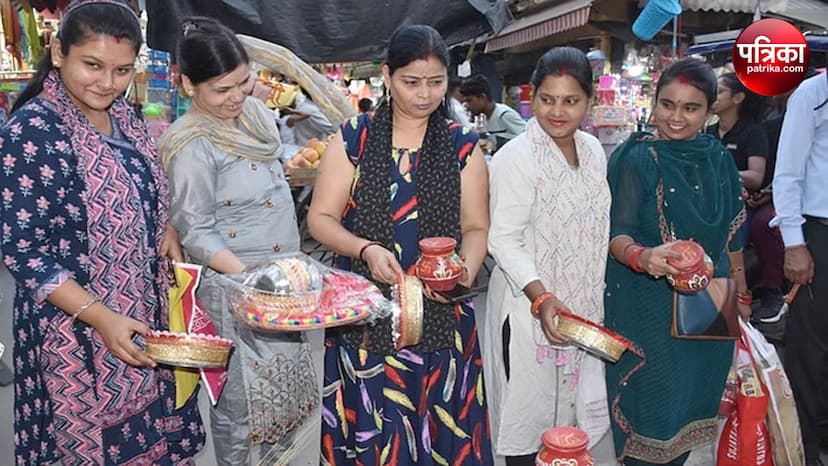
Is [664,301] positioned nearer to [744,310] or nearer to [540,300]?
[744,310]

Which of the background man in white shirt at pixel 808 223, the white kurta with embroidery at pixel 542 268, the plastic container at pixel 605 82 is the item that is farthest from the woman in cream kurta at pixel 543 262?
the plastic container at pixel 605 82

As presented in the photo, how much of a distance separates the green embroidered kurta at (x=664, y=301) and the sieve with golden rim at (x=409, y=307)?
0.80 m

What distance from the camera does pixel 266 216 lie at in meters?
2.10

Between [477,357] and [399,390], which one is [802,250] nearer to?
[477,357]

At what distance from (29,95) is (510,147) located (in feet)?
4.19

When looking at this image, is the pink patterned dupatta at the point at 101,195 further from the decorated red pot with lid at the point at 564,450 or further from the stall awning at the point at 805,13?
the stall awning at the point at 805,13

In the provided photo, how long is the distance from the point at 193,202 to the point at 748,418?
195 cm

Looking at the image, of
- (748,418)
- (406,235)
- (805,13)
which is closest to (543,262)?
(406,235)

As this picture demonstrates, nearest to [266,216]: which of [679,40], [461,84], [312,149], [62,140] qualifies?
[62,140]

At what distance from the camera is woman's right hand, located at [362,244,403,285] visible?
1.69m

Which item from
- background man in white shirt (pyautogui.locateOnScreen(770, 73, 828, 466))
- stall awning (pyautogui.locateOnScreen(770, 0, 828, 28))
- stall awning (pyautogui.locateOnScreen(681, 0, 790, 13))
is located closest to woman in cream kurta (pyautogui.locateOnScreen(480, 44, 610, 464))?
background man in white shirt (pyautogui.locateOnScreen(770, 73, 828, 466))

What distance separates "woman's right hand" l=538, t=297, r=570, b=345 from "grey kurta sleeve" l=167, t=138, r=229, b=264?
935mm

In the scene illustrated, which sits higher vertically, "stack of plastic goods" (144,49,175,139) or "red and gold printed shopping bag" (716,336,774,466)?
"stack of plastic goods" (144,49,175,139)

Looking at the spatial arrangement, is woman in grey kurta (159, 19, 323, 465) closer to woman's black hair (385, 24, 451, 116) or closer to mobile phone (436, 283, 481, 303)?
woman's black hair (385, 24, 451, 116)
